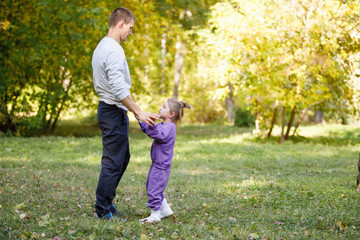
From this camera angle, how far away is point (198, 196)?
568 centimetres

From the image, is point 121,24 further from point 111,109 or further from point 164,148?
point 164,148

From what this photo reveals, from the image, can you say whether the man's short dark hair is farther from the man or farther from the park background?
the park background

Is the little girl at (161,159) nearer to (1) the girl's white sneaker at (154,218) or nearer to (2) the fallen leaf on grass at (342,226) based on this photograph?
(1) the girl's white sneaker at (154,218)

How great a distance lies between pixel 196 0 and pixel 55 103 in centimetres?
710

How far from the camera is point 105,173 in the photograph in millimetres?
4191

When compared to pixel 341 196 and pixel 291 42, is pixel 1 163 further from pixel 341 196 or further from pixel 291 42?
pixel 291 42

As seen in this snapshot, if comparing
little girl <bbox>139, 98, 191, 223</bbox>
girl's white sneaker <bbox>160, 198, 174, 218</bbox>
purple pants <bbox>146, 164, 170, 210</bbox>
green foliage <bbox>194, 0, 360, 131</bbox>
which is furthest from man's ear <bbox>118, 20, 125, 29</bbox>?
green foliage <bbox>194, 0, 360, 131</bbox>

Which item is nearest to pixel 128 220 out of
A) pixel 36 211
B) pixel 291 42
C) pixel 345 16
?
pixel 36 211

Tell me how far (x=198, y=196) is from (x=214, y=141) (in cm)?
771

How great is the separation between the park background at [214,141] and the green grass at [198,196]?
2cm

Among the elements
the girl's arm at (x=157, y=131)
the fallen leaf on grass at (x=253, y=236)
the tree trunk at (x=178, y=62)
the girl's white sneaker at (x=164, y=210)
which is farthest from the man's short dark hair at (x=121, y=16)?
the tree trunk at (x=178, y=62)

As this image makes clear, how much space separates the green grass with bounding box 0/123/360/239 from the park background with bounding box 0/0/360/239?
24 mm

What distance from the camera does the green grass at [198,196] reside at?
3953 mm

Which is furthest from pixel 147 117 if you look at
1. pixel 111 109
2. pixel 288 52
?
pixel 288 52
